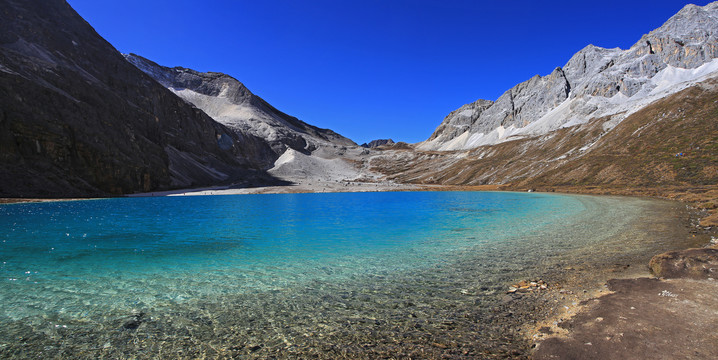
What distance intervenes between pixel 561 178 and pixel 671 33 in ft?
413

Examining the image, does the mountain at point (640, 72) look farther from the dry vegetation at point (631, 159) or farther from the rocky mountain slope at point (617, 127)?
the dry vegetation at point (631, 159)

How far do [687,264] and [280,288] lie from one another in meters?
14.5

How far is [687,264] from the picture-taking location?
37.2 feet

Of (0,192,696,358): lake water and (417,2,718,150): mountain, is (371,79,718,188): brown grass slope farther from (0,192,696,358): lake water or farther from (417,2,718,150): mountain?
(0,192,696,358): lake water

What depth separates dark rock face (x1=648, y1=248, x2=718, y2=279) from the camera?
35.0 feet

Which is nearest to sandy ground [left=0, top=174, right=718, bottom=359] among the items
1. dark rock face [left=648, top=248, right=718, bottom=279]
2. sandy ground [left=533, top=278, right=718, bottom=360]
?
sandy ground [left=533, top=278, right=718, bottom=360]

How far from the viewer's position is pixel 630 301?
29.4ft

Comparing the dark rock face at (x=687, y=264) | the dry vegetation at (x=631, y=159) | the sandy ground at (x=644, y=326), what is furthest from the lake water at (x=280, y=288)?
the dry vegetation at (x=631, y=159)

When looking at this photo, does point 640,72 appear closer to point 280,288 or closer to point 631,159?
point 631,159

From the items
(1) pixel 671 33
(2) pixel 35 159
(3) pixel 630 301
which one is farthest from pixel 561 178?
(1) pixel 671 33

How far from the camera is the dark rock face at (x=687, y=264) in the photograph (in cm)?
1068

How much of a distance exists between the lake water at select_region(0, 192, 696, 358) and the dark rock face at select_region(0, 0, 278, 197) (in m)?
46.1

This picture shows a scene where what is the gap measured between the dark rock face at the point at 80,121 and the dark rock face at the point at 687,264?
76.5 meters

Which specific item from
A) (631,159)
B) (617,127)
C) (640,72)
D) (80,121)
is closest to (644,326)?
(631,159)
